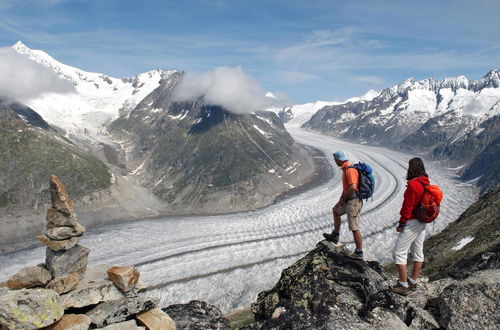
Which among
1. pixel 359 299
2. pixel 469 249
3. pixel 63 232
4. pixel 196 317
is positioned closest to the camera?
pixel 359 299

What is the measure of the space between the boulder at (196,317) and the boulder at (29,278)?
16.7ft

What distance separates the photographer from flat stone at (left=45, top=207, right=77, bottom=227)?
18.2 m

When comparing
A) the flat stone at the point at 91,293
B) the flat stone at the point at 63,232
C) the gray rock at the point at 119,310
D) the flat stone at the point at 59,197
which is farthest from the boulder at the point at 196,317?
the flat stone at the point at 59,197

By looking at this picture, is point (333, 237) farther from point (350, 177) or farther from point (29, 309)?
point (29, 309)

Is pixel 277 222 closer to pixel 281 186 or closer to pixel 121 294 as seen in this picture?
pixel 281 186

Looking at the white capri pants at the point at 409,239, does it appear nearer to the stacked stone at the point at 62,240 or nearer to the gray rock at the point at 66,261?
the stacked stone at the point at 62,240

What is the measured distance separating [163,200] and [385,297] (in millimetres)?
156684

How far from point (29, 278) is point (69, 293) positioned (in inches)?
71.0

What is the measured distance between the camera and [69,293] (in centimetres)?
1502

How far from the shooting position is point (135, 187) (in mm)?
170875

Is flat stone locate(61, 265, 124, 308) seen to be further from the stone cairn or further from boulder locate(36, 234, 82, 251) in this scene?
boulder locate(36, 234, 82, 251)

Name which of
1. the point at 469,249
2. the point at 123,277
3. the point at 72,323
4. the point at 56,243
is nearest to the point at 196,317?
the point at 123,277

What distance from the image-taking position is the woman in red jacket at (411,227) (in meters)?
12.9

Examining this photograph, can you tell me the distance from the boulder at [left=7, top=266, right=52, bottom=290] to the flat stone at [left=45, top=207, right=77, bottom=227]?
252cm
